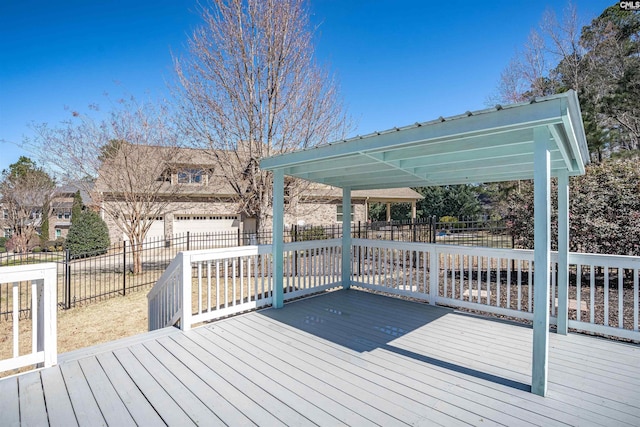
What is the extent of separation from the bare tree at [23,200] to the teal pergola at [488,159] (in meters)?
17.3

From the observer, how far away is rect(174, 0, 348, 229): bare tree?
822cm

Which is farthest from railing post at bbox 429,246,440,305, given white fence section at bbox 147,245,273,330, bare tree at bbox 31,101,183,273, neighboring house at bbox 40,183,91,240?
neighboring house at bbox 40,183,91,240

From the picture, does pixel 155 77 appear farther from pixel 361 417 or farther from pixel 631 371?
pixel 631 371

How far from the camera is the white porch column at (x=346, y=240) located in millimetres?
5883

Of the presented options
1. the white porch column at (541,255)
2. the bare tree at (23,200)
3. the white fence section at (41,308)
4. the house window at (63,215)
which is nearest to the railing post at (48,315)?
the white fence section at (41,308)

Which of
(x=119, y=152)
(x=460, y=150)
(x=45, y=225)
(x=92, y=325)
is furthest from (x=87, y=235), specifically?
(x=460, y=150)

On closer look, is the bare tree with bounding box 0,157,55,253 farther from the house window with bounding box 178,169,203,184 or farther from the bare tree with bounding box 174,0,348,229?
the bare tree with bounding box 174,0,348,229

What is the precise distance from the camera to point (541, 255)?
251cm

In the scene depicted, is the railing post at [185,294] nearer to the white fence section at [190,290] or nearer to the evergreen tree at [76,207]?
the white fence section at [190,290]

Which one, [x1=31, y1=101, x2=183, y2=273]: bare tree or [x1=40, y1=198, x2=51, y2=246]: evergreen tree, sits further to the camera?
[x1=40, y1=198, x2=51, y2=246]: evergreen tree

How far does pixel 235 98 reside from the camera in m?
8.44

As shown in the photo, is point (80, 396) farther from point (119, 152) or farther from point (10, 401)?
point (119, 152)

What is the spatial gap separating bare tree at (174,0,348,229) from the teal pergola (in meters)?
3.87

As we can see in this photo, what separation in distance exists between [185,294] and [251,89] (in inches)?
245
